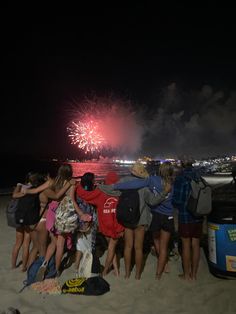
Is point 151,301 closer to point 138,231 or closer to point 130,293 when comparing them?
point 130,293

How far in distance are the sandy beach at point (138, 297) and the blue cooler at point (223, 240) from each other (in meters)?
0.25

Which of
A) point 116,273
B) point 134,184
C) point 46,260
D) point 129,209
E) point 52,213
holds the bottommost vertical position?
point 116,273

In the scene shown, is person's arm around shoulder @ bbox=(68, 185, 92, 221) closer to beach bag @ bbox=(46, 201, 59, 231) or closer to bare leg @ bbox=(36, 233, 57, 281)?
beach bag @ bbox=(46, 201, 59, 231)

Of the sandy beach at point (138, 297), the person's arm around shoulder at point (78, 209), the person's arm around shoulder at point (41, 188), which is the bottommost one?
the sandy beach at point (138, 297)

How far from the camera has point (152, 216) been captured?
5031 millimetres

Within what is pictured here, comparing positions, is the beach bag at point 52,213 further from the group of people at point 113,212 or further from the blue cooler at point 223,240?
the blue cooler at point 223,240

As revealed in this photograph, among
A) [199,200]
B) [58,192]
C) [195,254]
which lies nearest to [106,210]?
[58,192]

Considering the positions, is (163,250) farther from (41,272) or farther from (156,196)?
(41,272)

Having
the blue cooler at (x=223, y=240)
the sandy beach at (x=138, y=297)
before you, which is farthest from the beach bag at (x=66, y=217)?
the blue cooler at (x=223, y=240)

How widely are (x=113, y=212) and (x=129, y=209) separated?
0.41 metres

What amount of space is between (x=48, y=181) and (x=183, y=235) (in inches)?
90.1

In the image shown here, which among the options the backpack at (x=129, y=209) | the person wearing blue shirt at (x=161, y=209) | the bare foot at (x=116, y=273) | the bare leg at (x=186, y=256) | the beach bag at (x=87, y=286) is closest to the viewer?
the beach bag at (x=87, y=286)

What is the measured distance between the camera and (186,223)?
4883 millimetres

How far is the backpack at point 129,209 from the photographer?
474 cm
